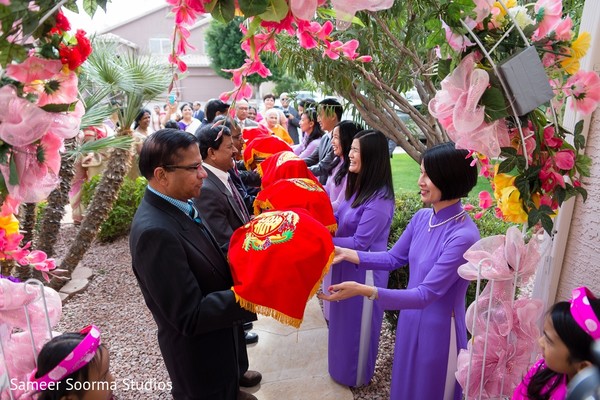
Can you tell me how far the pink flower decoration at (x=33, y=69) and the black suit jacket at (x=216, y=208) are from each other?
Result: 148 cm

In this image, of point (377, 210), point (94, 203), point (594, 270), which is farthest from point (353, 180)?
point (94, 203)

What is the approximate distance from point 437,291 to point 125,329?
334 centimetres

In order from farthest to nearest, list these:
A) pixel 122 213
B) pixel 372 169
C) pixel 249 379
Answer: pixel 122 213, pixel 249 379, pixel 372 169

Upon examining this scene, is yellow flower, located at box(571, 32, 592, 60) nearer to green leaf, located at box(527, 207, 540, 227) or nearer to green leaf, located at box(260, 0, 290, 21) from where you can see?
green leaf, located at box(527, 207, 540, 227)

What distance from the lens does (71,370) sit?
1.47 metres

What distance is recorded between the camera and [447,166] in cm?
208

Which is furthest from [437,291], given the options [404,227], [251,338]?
[251,338]

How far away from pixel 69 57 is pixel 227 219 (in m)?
1.63

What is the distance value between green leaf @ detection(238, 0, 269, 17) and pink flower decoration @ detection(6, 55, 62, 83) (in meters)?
0.58

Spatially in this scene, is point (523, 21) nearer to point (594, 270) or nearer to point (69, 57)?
point (594, 270)

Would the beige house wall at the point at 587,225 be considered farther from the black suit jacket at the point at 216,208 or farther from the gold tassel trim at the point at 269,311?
the black suit jacket at the point at 216,208

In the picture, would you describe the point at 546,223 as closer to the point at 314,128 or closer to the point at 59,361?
the point at 59,361

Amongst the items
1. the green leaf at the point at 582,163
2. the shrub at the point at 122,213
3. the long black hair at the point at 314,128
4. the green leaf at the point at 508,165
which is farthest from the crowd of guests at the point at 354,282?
the shrub at the point at 122,213

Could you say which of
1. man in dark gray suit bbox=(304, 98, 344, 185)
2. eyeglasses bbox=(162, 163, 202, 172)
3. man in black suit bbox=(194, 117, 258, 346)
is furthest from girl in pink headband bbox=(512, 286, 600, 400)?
man in dark gray suit bbox=(304, 98, 344, 185)
